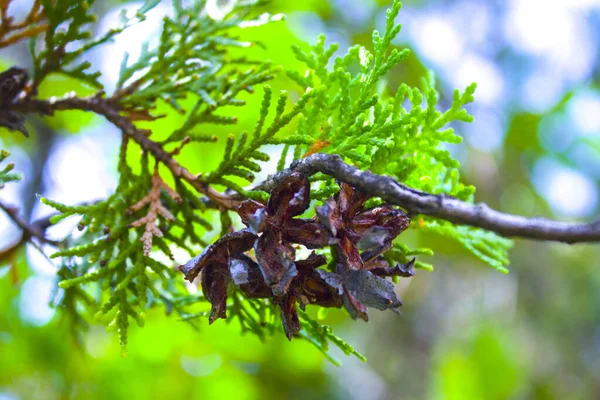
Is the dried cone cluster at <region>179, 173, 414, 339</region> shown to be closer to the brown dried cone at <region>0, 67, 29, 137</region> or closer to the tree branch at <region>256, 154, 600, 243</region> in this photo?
the tree branch at <region>256, 154, 600, 243</region>

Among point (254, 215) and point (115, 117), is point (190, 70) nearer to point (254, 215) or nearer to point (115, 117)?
point (115, 117)

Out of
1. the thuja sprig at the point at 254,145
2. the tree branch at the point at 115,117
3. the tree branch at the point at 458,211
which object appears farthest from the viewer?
the tree branch at the point at 115,117

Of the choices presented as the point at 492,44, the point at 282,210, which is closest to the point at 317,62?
the point at 282,210

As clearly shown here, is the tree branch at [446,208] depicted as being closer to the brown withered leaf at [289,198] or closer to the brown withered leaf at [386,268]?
the brown withered leaf at [289,198]

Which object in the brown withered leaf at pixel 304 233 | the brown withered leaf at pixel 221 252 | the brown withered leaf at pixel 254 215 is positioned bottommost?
the brown withered leaf at pixel 221 252

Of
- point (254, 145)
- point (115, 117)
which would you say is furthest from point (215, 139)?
point (115, 117)

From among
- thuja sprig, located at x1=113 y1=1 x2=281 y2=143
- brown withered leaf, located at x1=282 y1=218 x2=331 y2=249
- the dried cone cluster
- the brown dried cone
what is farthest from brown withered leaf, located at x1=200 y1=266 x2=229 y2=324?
the brown dried cone

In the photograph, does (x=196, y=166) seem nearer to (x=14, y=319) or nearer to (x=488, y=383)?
(x=14, y=319)

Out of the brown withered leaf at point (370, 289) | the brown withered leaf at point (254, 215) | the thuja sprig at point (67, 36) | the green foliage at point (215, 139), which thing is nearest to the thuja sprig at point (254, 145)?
the green foliage at point (215, 139)
